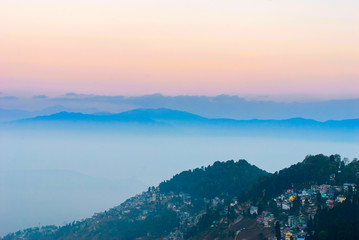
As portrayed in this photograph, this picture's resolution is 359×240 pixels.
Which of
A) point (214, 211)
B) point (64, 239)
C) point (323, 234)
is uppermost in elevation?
point (323, 234)

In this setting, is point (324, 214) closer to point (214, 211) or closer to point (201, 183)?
point (214, 211)

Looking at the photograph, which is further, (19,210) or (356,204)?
(19,210)

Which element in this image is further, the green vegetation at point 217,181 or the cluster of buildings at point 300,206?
the green vegetation at point 217,181

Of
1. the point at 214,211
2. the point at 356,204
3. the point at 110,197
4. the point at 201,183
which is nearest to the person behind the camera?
the point at 356,204

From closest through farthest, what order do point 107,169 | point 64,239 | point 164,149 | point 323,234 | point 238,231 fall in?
point 323,234, point 238,231, point 64,239, point 107,169, point 164,149

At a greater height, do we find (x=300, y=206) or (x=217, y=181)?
(x=300, y=206)

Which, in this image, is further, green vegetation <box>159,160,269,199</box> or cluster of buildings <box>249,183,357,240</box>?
green vegetation <box>159,160,269,199</box>

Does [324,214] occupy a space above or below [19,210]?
above

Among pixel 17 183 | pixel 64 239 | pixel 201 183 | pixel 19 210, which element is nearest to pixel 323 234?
pixel 201 183

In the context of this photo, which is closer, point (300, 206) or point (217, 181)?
point (300, 206)
